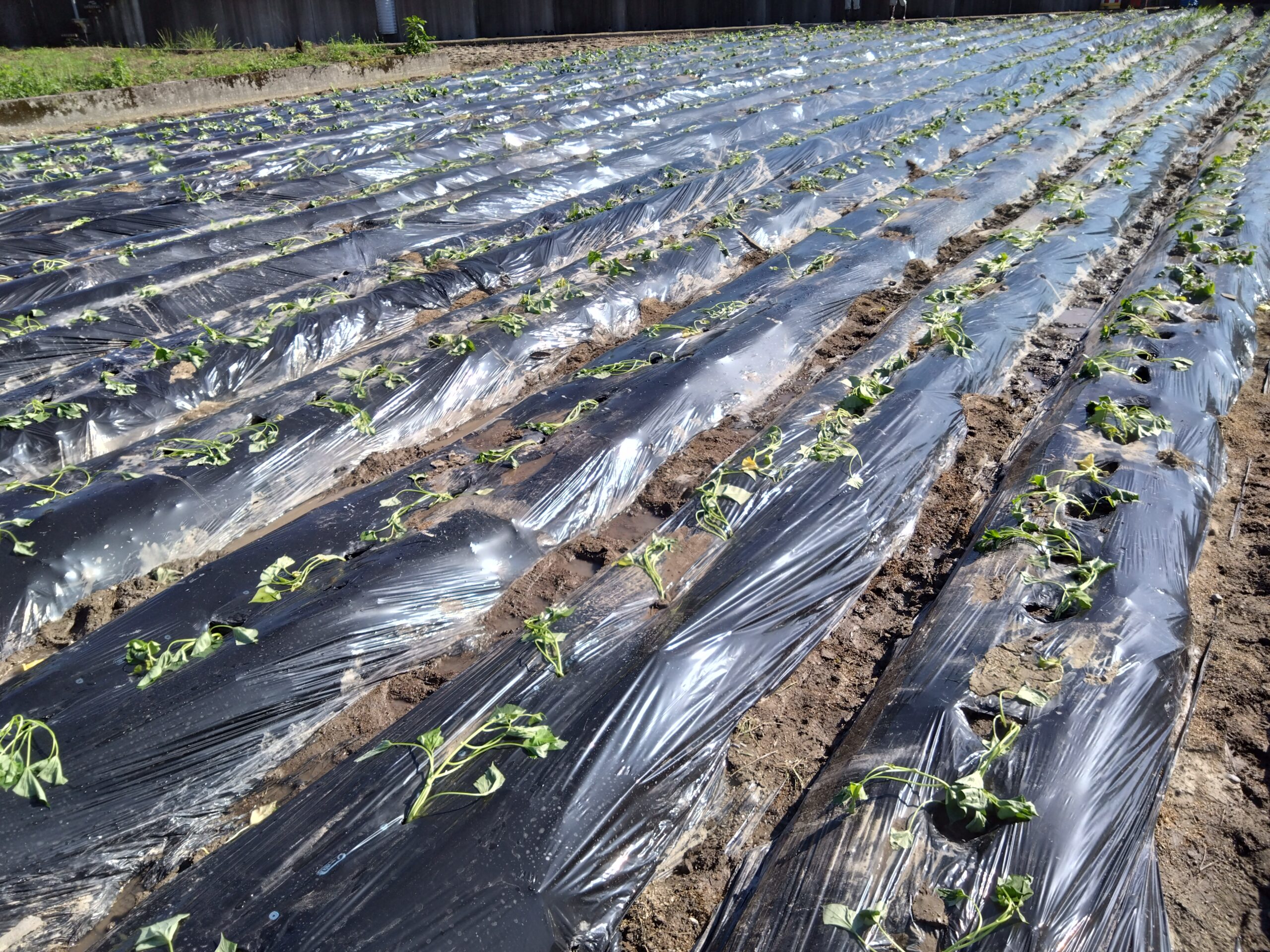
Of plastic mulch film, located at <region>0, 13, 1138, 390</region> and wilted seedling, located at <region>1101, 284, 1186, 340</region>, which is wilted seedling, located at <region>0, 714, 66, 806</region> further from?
wilted seedling, located at <region>1101, 284, 1186, 340</region>

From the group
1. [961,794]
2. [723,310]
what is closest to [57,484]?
[723,310]

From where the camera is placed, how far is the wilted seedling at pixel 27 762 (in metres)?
2.62

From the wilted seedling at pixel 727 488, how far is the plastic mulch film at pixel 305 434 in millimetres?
2072

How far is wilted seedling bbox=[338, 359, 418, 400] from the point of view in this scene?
4.95 meters

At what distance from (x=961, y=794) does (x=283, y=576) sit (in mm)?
2765

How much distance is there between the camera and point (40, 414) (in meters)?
4.70

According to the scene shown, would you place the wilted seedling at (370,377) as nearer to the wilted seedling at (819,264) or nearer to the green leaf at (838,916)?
the wilted seedling at (819,264)

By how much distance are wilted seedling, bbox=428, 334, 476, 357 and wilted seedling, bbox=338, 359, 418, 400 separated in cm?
28

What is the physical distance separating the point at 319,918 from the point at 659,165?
9.35m

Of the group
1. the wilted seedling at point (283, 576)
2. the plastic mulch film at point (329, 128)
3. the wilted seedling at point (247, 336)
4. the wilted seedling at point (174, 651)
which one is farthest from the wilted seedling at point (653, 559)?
the plastic mulch film at point (329, 128)

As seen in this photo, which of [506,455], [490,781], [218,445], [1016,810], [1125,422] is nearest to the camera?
[1016,810]

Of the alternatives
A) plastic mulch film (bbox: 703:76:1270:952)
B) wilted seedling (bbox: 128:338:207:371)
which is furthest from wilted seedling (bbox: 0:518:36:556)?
plastic mulch film (bbox: 703:76:1270:952)

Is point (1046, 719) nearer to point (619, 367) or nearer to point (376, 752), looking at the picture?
point (376, 752)

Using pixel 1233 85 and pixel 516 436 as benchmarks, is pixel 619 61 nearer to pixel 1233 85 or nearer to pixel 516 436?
pixel 1233 85
